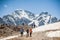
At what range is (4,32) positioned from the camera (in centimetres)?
8994

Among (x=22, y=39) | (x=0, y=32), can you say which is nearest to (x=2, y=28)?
(x=0, y=32)

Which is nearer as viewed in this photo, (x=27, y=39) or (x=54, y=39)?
(x=54, y=39)

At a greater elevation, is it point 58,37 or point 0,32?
point 58,37

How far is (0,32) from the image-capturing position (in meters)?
90.4

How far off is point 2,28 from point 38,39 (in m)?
60.9

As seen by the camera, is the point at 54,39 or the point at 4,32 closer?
the point at 54,39

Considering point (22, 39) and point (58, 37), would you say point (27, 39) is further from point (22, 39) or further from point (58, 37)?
point (58, 37)

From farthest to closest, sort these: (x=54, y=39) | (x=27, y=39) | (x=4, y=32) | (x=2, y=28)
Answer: (x=2, y=28)
(x=4, y=32)
(x=27, y=39)
(x=54, y=39)

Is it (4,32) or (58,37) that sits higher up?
(58,37)

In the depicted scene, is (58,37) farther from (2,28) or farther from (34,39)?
(2,28)

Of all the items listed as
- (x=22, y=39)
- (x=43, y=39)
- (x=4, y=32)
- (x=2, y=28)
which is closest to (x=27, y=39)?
(x=22, y=39)

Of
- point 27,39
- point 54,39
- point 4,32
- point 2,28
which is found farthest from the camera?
point 2,28

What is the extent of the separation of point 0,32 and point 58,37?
188 ft

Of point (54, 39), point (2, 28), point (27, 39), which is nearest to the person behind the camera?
point (54, 39)
